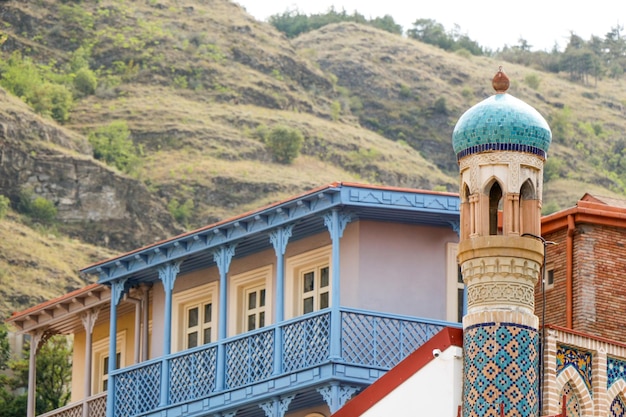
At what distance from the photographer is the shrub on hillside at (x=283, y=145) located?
4855 inches

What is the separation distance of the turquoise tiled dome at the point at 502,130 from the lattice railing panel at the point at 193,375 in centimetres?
951

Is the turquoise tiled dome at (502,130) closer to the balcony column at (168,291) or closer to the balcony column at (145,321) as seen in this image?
the balcony column at (168,291)

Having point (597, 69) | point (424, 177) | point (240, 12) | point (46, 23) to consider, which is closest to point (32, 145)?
point (424, 177)

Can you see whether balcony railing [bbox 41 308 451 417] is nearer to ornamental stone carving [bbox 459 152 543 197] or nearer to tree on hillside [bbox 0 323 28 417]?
ornamental stone carving [bbox 459 152 543 197]

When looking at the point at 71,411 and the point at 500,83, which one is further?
the point at 71,411

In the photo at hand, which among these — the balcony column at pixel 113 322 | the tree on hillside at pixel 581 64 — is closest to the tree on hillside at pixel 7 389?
the balcony column at pixel 113 322

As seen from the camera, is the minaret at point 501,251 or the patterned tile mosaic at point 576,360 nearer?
the minaret at point 501,251

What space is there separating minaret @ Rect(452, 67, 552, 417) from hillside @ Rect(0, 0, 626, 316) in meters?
65.0

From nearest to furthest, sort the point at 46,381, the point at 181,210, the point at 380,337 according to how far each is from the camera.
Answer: the point at 380,337
the point at 46,381
the point at 181,210

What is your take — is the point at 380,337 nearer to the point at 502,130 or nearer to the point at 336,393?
the point at 336,393

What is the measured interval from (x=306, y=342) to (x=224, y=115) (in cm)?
10068

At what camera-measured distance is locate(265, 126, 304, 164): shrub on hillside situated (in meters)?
123

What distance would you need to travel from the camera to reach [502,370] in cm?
2397

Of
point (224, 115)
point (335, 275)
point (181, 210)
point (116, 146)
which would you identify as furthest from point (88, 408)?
point (224, 115)
